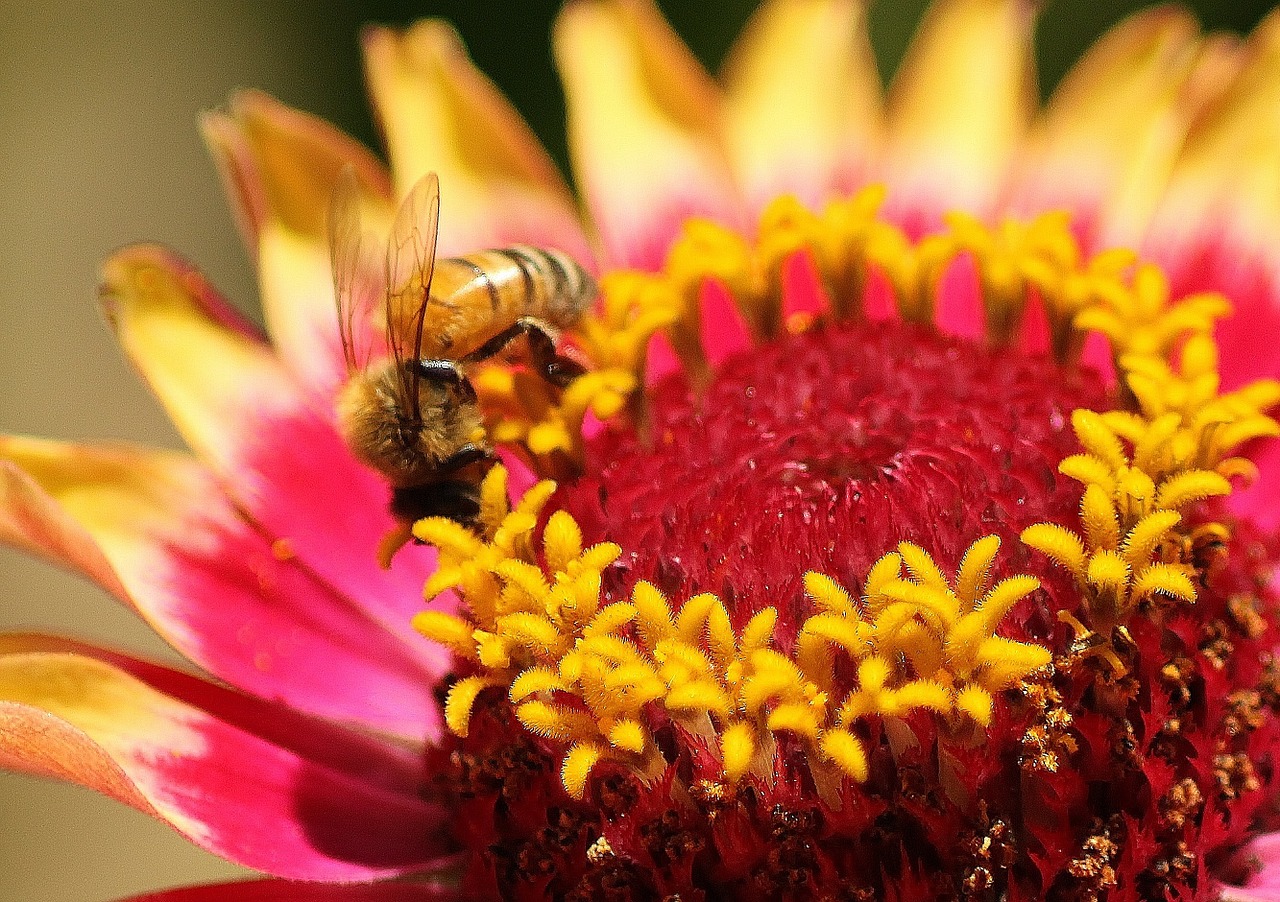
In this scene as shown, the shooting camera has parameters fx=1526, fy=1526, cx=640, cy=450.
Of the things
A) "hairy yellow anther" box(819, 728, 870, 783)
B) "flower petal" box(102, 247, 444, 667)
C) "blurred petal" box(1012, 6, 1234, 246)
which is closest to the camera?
"hairy yellow anther" box(819, 728, 870, 783)

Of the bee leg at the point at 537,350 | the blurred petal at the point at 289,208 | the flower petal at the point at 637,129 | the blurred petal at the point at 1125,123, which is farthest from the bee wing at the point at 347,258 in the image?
the blurred petal at the point at 1125,123

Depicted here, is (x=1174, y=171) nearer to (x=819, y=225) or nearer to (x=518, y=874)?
(x=819, y=225)

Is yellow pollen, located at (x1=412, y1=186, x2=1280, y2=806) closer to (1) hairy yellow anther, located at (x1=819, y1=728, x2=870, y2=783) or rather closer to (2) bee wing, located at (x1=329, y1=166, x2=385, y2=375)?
(1) hairy yellow anther, located at (x1=819, y1=728, x2=870, y2=783)

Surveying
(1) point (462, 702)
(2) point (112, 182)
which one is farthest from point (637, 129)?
(2) point (112, 182)

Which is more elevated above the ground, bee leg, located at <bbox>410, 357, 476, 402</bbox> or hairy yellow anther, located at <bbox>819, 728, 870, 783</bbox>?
bee leg, located at <bbox>410, 357, 476, 402</bbox>

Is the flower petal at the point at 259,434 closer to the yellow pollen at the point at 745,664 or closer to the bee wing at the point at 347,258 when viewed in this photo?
the bee wing at the point at 347,258

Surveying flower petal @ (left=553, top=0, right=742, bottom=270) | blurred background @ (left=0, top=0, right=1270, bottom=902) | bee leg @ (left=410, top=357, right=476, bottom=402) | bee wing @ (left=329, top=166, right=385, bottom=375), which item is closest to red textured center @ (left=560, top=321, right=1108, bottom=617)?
bee leg @ (left=410, top=357, right=476, bottom=402)

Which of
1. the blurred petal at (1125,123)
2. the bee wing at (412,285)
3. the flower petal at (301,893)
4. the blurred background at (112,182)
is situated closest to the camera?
the flower petal at (301,893)

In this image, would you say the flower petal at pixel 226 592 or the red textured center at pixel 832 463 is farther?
the flower petal at pixel 226 592
